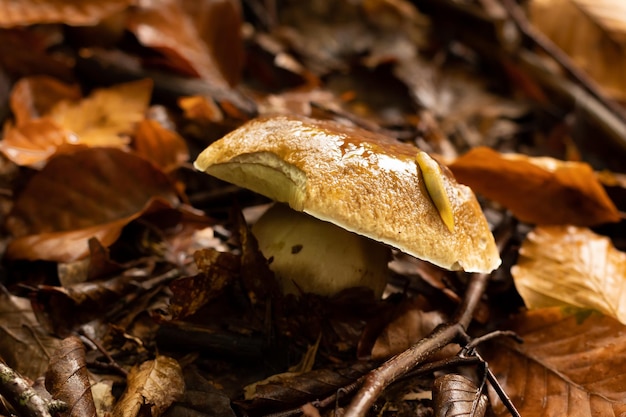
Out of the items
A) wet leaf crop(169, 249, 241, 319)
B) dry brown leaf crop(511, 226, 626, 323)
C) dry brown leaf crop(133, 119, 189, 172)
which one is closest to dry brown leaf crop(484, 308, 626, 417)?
dry brown leaf crop(511, 226, 626, 323)

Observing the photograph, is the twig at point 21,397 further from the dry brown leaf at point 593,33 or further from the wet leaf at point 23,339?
the dry brown leaf at point 593,33

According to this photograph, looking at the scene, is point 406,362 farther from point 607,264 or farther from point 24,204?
point 24,204

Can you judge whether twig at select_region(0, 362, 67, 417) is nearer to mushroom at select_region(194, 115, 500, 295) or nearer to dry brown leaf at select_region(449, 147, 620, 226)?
mushroom at select_region(194, 115, 500, 295)

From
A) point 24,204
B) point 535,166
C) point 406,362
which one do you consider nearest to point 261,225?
point 406,362

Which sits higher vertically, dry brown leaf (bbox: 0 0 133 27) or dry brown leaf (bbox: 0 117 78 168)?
dry brown leaf (bbox: 0 0 133 27)

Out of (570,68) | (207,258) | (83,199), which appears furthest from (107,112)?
(570,68)
